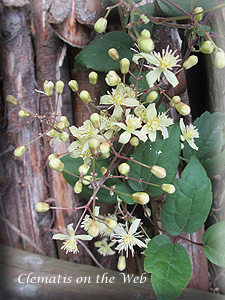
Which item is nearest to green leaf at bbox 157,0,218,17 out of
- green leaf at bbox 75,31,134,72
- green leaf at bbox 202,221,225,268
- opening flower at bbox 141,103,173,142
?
green leaf at bbox 75,31,134,72

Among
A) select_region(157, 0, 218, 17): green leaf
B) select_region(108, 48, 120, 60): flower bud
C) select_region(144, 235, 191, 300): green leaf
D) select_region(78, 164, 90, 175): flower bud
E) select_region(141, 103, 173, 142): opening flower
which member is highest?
select_region(157, 0, 218, 17): green leaf

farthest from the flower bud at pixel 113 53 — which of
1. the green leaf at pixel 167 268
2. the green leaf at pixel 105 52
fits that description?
the green leaf at pixel 167 268

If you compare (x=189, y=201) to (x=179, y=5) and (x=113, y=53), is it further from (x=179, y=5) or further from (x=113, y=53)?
(x=179, y=5)

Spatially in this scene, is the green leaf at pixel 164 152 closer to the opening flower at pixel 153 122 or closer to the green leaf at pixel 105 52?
the opening flower at pixel 153 122

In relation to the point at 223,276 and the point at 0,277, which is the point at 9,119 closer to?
the point at 0,277

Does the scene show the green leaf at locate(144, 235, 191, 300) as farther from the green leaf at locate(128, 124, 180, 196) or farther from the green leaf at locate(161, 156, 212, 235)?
the green leaf at locate(128, 124, 180, 196)

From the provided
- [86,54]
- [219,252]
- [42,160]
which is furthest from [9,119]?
[219,252]

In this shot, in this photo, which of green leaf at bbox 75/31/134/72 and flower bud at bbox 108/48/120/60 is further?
green leaf at bbox 75/31/134/72
